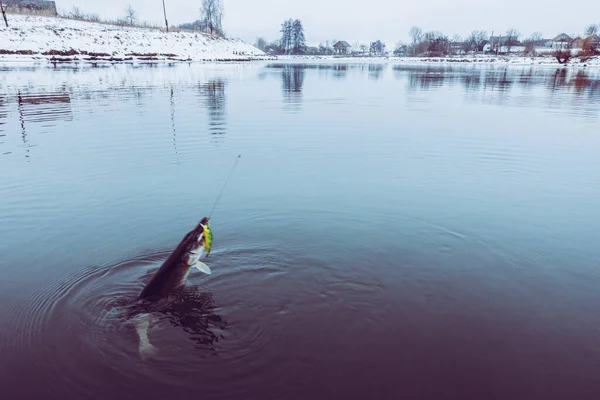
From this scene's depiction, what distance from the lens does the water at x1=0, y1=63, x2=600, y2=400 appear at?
442cm

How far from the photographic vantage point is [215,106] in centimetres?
2184

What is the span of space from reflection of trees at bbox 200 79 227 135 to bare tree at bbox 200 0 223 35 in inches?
3615

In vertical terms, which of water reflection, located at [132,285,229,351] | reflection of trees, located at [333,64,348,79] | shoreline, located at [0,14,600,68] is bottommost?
water reflection, located at [132,285,229,351]

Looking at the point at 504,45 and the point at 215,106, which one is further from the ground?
the point at 504,45

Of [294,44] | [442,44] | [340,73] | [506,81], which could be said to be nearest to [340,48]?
[294,44]

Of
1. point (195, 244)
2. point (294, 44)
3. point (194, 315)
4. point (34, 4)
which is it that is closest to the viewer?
point (195, 244)

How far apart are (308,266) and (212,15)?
408ft

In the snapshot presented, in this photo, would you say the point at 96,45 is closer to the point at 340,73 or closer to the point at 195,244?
the point at 340,73

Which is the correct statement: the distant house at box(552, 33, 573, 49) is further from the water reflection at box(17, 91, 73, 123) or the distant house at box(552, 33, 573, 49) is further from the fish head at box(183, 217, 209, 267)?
the fish head at box(183, 217, 209, 267)

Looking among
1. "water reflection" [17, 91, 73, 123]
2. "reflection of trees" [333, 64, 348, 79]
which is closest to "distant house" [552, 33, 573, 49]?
"reflection of trees" [333, 64, 348, 79]

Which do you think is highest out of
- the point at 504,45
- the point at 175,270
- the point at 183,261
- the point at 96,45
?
the point at 504,45

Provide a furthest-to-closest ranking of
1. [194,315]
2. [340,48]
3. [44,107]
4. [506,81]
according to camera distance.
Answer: [340,48] → [506,81] → [44,107] → [194,315]

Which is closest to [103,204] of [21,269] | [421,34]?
[21,269]

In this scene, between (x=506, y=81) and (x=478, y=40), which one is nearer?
(x=506, y=81)
